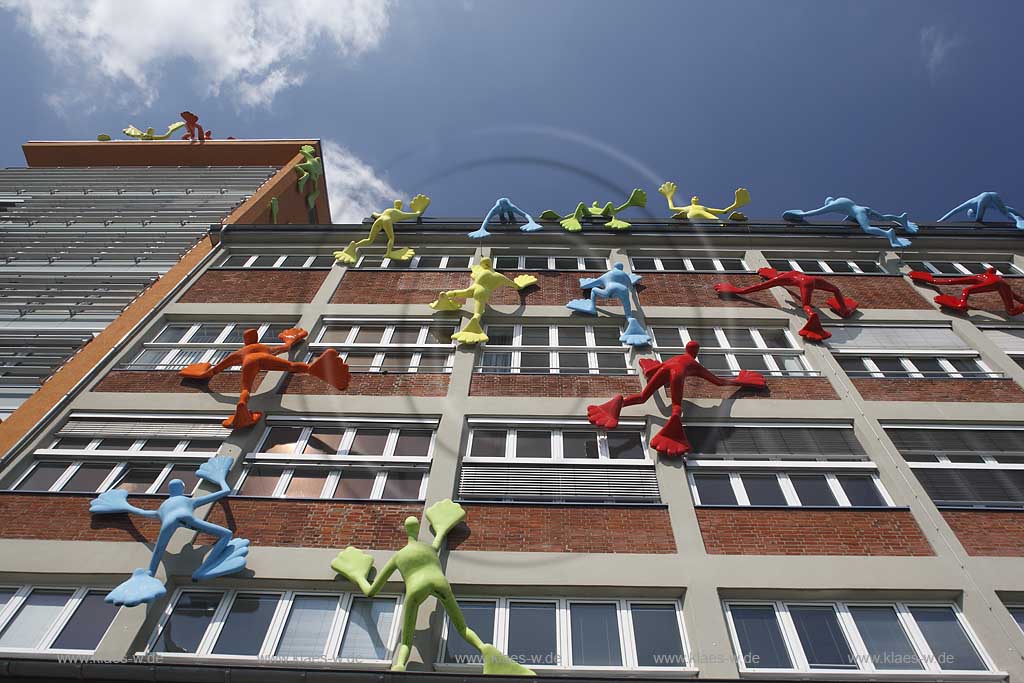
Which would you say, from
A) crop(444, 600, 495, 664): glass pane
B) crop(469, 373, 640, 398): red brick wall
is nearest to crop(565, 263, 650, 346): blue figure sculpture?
crop(469, 373, 640, 398): red brick wall

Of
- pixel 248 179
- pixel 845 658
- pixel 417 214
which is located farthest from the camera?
pixel 248 179

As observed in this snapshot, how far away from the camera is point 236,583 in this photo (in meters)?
9.80

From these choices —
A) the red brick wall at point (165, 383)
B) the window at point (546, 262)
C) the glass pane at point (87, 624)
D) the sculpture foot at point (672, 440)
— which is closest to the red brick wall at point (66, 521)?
the glass pane at point (87, 624)

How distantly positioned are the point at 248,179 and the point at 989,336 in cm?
2842

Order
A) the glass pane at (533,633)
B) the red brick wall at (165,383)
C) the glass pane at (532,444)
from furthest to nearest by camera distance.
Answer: the red brick wall at (165,383) → the glass pane at (532,444) → the glass pane at (533,633)

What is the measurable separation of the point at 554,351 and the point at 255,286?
8540mm

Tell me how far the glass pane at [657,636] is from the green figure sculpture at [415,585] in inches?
70.4

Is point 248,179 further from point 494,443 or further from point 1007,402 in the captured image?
point 1007,402

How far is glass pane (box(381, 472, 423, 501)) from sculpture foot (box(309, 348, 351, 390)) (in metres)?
2.36

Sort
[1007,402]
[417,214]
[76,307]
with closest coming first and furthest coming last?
1. [1007,402]
2. [76,307]
3. [417,214]

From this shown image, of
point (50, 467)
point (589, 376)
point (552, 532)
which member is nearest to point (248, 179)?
point (50, 467)

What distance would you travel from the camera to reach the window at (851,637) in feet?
28.5

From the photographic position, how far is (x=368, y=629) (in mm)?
9328

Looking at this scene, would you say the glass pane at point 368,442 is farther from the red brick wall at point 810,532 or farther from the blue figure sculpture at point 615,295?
the red brick wall at point 810,532
